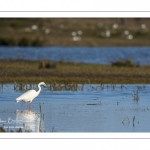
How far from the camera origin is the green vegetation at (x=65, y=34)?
4453 centimetres

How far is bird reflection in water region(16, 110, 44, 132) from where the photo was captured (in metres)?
13.1

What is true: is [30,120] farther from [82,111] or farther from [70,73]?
[70,73]

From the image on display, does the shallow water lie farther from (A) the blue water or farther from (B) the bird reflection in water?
(A) the blue water

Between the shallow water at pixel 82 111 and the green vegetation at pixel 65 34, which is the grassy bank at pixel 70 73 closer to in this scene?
the shallow water at pixel 82 111

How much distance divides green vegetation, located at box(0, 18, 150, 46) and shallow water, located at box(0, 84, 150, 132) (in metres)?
24.9

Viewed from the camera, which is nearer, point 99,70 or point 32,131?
point 32,131

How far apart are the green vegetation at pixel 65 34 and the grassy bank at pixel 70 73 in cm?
1815

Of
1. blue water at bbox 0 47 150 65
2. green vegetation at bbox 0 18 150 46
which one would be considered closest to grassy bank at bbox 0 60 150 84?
blue water at bbox 0 47 150 65

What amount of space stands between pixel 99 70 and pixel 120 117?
947 cm

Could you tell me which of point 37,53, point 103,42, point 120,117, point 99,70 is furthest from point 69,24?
point 120,117
